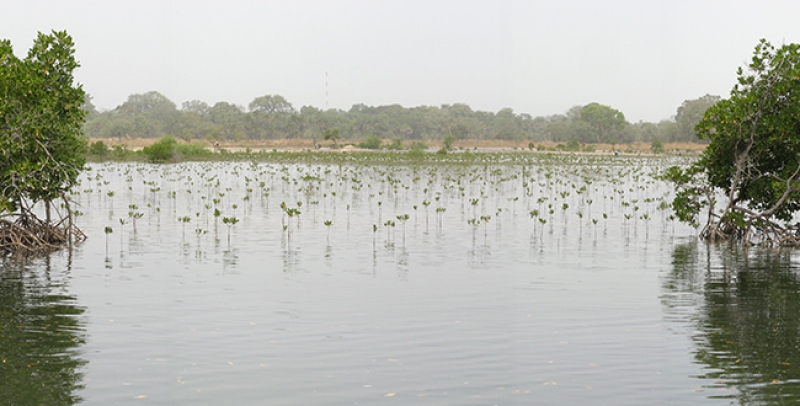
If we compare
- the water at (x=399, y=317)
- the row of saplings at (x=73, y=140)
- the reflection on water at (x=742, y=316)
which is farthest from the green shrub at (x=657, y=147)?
the reflection on water at (x=742, y=316)

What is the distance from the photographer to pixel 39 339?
1564cm

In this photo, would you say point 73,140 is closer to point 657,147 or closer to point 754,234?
point 754,234

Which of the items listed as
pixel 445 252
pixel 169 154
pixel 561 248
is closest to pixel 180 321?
pixel 445 252

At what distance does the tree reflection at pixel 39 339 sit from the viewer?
495 inches

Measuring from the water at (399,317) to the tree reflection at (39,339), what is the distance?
5 centimetres

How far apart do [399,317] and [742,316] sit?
7249mm

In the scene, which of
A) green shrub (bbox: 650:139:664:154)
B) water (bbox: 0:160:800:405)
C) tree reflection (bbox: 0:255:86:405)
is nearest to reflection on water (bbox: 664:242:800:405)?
water (bbox: 0:160:800:405)

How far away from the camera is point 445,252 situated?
27578 millimetres

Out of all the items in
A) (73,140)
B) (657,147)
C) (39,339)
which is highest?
(657,147)

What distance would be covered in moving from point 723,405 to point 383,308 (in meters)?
8.27

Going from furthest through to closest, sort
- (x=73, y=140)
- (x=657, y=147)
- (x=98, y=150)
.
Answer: (x=657, y=147) → (x=98, y=150) → (x=73, y=140)

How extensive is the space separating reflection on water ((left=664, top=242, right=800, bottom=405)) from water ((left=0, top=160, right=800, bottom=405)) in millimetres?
61

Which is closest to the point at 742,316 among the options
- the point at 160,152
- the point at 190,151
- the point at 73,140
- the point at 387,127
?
the point at 73,140

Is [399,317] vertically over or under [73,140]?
under
